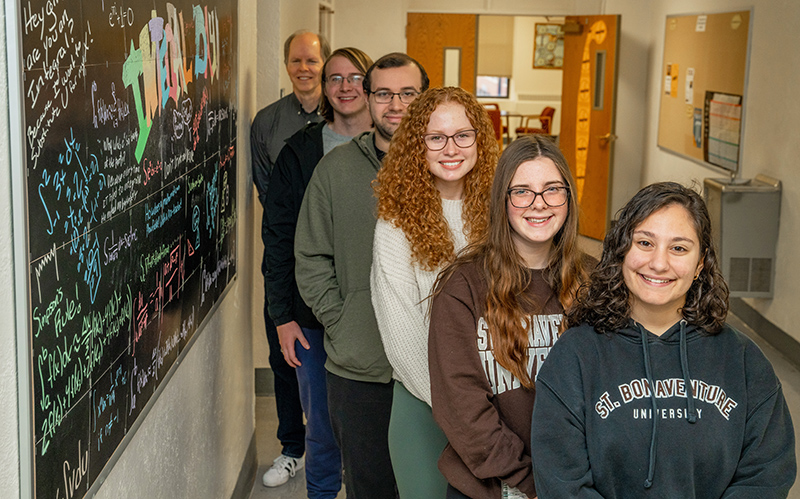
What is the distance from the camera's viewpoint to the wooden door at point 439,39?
9023 millimetres

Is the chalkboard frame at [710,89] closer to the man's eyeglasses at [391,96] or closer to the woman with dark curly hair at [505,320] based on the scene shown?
the man's eyeglasses at [391,96]

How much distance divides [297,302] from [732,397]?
1.61 metres

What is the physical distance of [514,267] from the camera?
1.71 m

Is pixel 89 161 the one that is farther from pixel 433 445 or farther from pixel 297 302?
pixel 297 302

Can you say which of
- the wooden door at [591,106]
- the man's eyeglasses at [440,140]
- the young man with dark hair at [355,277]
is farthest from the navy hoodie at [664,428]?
the wooden door at [591,106]

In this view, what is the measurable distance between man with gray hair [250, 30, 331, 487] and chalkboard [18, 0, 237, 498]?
3.62 feet

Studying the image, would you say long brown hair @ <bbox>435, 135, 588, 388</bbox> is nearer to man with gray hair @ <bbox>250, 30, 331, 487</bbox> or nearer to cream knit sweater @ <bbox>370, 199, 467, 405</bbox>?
cream knit sweater @ <bbox>370, 199, 467, 405</bbox>

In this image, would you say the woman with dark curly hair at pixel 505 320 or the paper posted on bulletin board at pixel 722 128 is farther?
the paper posted on bulletin board at pixel 722 128

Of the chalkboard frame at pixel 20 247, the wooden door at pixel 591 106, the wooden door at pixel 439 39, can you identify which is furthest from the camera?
the wooden door at pixel 439 39

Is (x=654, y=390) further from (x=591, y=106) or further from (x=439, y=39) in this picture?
(x=439, y=39)

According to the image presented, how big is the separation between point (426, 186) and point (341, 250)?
0.44 meters

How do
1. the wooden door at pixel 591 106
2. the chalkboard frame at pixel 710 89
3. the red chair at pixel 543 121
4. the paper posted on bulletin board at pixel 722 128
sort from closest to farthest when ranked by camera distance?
1. the chalkboard frame at pixel 710 89
2. the paper posted on bulletin board at pixel 722 128
3. the wooden door at pixel 591 106
4. the red chair at pixel 543 121

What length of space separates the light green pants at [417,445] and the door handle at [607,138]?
6879 mm

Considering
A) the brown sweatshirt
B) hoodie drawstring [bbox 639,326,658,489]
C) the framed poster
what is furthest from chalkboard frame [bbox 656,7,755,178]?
the framed poster
